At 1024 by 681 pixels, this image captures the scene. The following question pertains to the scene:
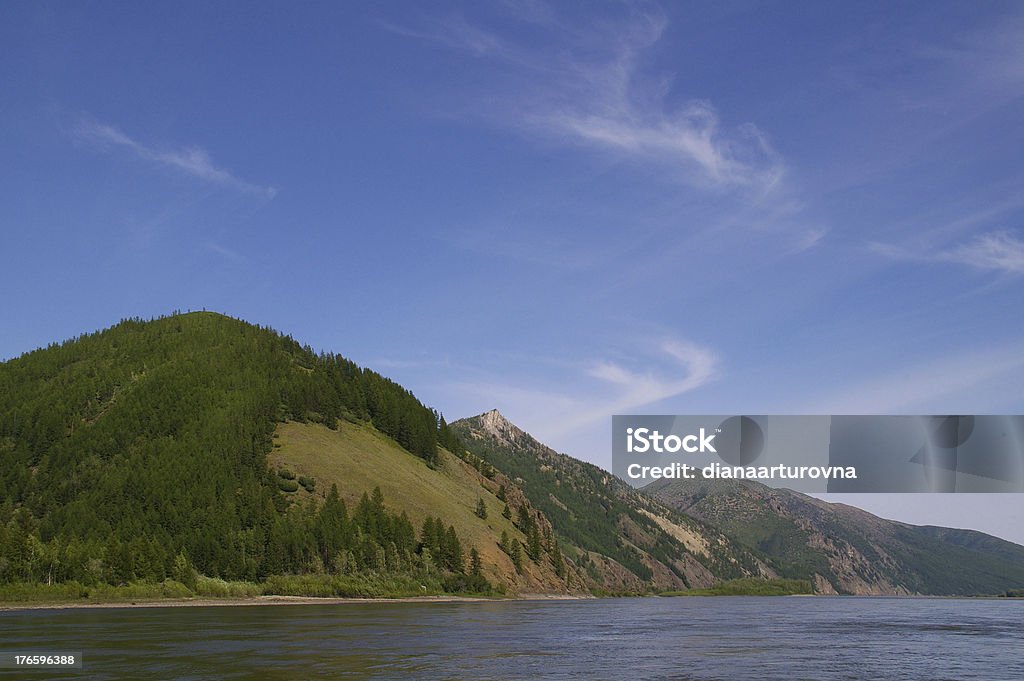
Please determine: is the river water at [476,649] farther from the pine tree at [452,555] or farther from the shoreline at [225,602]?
the pine tree at [452,555]

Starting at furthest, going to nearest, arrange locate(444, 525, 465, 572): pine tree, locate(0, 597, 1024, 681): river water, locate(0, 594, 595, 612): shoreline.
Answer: locate(444, 525, 465, 572): pine tree
locate(0, 594, 595, 612): shoreline
locate(0, 597, 1024, 681): river water

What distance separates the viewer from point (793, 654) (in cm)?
7106

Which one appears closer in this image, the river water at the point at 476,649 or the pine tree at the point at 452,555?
the river water at the point at 476,649

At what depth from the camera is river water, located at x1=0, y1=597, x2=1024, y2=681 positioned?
172ft

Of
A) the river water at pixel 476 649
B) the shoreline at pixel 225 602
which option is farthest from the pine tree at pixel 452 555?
the river water at pixel 476 649

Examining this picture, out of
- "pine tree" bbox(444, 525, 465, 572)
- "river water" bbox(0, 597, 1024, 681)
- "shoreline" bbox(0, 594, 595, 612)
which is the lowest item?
"shoreline" bbox(0, 594, 595, 612)

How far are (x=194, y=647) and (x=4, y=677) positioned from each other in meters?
19.5

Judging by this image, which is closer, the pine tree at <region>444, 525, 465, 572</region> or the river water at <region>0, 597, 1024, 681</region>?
the river water at <region>0, 597, 1024, 681</region>

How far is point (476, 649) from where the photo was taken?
222ft

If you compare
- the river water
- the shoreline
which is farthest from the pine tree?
the river water

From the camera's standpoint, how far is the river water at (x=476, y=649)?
52.3m

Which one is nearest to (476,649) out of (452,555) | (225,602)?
(225,602)

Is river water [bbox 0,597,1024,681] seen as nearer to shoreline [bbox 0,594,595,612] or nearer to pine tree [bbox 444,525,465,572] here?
shoreline [bbox 0,594,595,612]

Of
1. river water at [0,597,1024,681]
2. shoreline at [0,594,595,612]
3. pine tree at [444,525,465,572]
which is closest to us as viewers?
river water at [0,597,1024,681]
